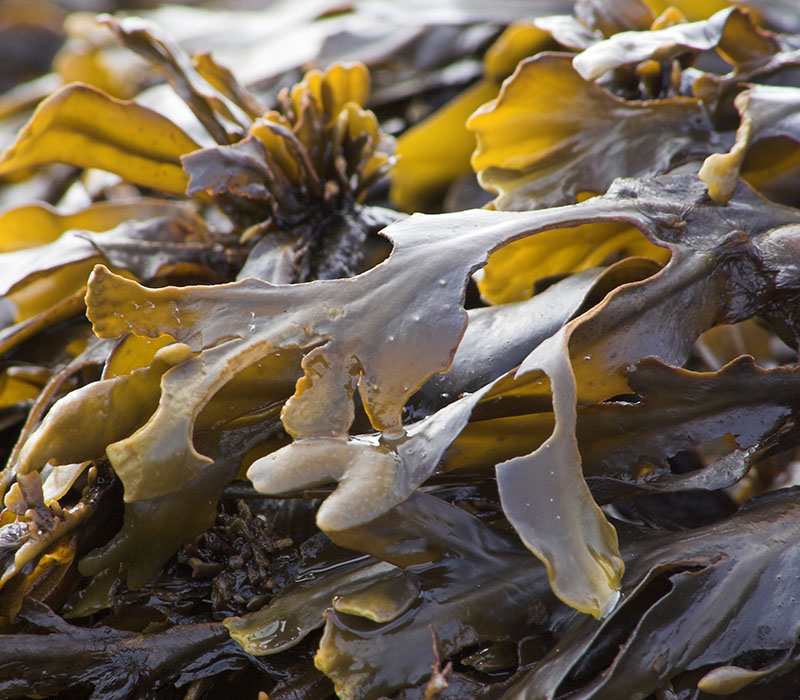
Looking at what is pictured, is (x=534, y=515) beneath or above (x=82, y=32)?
beneath

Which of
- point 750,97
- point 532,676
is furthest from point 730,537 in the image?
point 750,97

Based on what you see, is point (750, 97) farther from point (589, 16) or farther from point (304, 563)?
point (304, 563)

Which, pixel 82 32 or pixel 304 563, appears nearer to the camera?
pixel 304 563

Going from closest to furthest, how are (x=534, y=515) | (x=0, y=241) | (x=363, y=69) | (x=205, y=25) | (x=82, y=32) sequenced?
(x=534, y=515)
(x=363, y=69)
(x=0, y=241)
(x=82, y=32)
(x=205, y=25)

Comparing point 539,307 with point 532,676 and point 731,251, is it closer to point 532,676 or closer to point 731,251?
point 731,251

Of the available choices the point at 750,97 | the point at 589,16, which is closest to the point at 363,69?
the point at 589,16

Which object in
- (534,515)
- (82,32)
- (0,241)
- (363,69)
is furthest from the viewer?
(82,32)

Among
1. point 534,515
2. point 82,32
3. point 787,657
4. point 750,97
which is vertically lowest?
point 787,657
